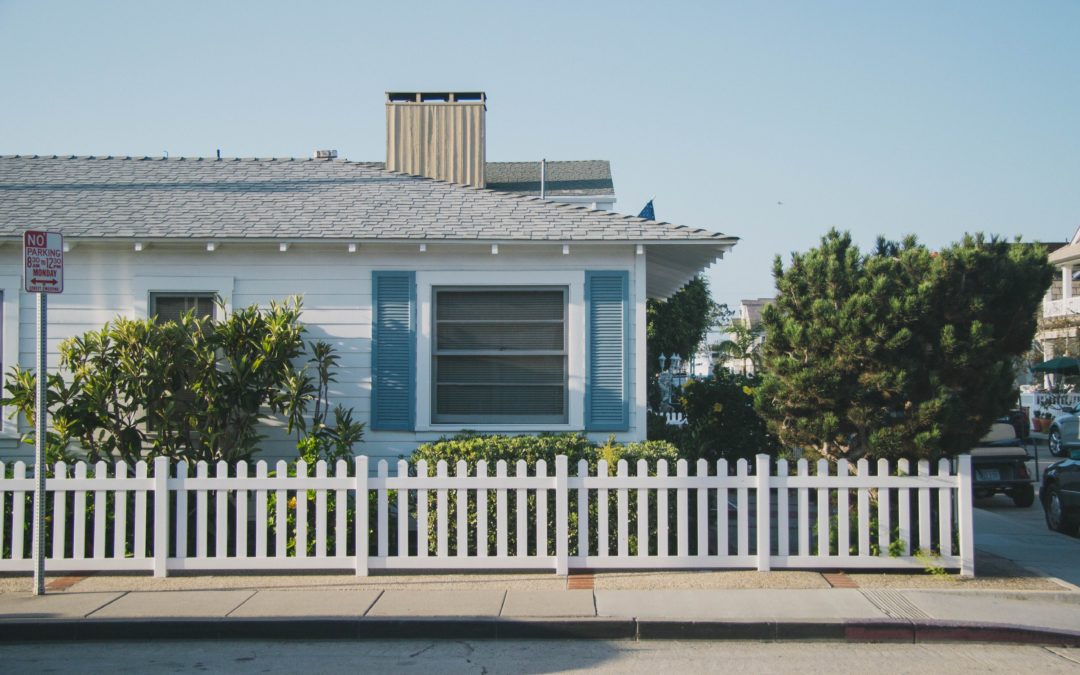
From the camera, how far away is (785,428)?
8695mm

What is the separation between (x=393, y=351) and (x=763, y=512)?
4326mm

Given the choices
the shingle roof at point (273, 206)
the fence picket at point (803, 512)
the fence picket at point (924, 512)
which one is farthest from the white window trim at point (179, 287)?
the fence picket at point (924, 512)

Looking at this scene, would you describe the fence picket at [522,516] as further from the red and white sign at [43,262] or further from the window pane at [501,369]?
the red and white sign at [43,262]

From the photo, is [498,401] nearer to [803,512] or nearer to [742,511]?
[742,511]

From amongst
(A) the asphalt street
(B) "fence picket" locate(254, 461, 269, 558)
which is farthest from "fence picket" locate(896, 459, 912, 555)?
(B) "fence picket" locate(254, 461, 269, 558)

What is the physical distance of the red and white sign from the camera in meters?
7.48

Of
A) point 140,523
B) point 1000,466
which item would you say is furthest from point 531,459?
point 1000,466

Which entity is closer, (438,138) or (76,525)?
(76,525)

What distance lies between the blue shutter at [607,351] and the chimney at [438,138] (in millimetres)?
4033

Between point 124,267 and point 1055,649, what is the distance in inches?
375

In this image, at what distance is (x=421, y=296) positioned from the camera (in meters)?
10.3

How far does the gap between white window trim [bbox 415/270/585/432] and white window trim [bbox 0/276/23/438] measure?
14.3ft

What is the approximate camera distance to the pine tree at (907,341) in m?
8.13

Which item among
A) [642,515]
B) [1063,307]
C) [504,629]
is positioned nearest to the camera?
[504,629]
